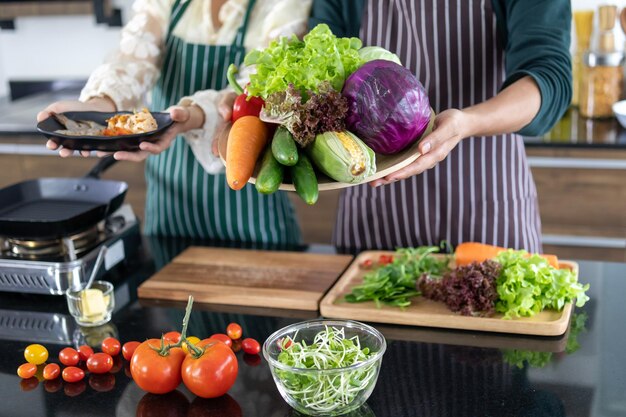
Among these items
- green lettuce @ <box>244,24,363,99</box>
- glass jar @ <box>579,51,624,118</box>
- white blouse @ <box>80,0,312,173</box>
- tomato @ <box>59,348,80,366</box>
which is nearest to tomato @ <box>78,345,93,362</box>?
tomato @ <box>59,348,80,366</box>

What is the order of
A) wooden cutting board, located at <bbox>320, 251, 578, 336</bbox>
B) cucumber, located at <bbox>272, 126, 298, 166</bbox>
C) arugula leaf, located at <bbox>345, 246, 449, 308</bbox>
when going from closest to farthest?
cucumber, located at <bbox>272, 126, 298, 166</bbox> < wooden cutting board, located at <bbox>320, 251, 578, 336</bbox> < arugula leaf, located at <bbox>345, 246, 449, 308</bbox>

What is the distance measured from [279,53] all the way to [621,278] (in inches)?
36.8

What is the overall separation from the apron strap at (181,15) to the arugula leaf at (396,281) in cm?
83

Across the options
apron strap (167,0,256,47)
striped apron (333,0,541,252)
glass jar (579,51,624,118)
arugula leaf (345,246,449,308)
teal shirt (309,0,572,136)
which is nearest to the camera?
arugula leaf (345,246,449,308)

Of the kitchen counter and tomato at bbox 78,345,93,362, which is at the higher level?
tomato at bbox 78,345,93,362

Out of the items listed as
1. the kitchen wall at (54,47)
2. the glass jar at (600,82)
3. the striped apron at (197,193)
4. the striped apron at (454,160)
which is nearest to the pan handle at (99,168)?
the striped apron at (197,193)

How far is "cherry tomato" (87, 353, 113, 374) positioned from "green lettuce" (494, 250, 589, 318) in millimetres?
769

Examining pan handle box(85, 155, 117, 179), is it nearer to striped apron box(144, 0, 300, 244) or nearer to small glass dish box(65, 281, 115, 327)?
striped apron box(144, 0, 300, 244)

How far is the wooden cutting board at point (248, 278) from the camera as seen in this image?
1.81m

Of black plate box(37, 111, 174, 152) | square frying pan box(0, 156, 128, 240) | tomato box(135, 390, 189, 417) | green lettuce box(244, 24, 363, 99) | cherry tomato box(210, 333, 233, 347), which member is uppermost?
green lettuce box(244, 24, 363, 99)

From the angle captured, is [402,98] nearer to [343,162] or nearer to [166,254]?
[343,162]

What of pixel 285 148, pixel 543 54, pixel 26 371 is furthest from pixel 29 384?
pixel 543 54

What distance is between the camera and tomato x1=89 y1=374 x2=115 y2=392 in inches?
58.1

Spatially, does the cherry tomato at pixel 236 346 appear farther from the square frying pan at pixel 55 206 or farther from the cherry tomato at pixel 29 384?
the square frying pan at pixel 55 206
